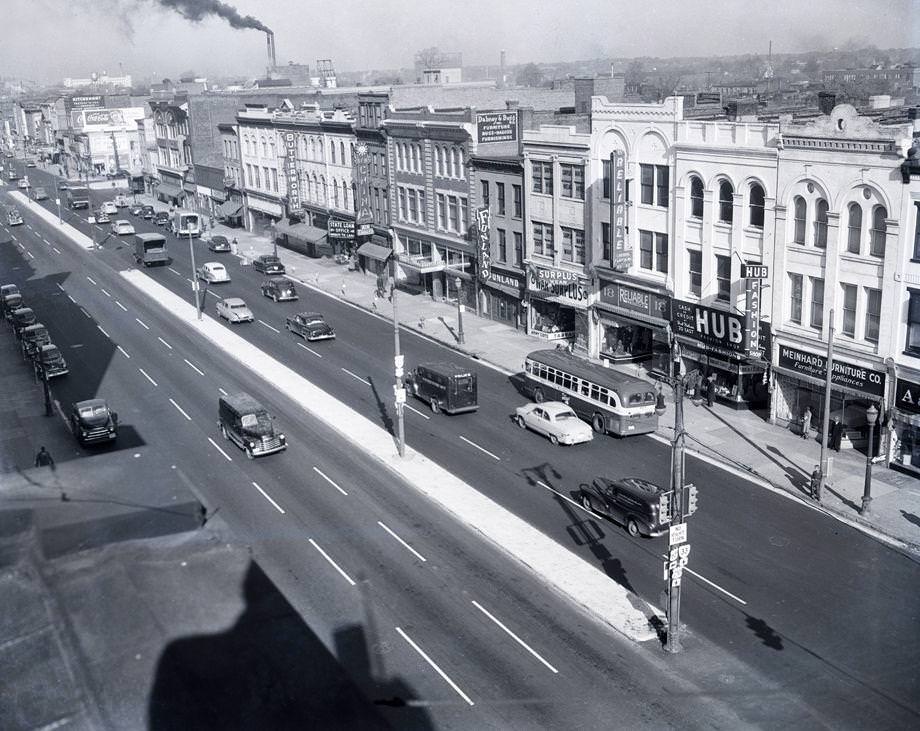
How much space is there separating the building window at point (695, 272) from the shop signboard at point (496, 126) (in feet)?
66.5

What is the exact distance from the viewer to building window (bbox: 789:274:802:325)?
1607 inches

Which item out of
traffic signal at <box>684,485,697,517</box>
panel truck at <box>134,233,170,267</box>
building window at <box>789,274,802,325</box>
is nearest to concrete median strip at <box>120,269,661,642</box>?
traffic signal at <box>684,485,697,517</box>

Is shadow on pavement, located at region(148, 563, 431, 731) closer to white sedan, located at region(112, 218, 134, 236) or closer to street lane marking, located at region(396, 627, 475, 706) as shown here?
street lane marking, located at region(396, 627, 475, 706)

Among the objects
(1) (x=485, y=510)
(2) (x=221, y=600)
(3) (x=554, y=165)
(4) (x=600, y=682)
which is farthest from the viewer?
(3) (x=554, y=165)

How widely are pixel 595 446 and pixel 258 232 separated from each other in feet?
242

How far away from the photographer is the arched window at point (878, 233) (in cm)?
3662

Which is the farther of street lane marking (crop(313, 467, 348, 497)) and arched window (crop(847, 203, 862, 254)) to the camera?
arched window (crop(847, 203, 862, 254))

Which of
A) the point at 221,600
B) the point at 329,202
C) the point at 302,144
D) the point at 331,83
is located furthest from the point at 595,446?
the point at 331,83

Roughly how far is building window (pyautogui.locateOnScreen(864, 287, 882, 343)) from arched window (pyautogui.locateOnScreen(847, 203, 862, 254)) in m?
1.80

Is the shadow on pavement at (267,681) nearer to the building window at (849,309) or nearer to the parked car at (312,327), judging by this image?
the building window at (849,309)

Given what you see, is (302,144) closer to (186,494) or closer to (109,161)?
(186,494)

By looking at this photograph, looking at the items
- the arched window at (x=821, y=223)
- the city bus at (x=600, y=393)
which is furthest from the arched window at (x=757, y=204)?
the city bus at (x=600, y=393)

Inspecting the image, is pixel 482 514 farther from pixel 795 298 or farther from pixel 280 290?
pixel 280 290

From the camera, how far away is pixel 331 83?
134750 mm
